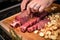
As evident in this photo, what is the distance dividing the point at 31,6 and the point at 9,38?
38cm

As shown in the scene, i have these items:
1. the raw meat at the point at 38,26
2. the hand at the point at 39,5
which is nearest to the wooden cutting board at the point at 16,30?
the raw meat at the point at 38,26

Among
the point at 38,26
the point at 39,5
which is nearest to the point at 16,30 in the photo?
the point at 38,26

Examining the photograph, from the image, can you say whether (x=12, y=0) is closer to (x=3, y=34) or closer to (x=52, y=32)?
(x=3, y=34)

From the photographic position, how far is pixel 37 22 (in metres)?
1.38

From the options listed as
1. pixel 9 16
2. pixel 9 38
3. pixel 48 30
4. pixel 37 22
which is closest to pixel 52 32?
pixel 48 30

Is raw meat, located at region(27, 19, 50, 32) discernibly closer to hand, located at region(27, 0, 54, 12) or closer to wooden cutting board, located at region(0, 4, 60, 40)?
wooden cutting board, located at region(0, 4, 60, 40)

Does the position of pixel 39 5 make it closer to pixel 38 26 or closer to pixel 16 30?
pixel 38 26

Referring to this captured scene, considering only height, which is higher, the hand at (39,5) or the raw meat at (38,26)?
the hand at (39,5)

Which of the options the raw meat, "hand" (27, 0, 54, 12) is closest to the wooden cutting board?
the raw meat

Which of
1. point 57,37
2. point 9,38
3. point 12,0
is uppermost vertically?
point 12,0

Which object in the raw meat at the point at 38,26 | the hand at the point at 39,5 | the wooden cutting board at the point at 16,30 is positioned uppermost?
the hand at the point at 39,5

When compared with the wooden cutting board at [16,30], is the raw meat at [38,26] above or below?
above

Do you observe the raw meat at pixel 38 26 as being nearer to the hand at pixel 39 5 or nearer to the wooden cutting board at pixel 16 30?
the wooden cutting board at pixel 16 30

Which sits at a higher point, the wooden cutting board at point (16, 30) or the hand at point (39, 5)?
the hand at point (39, 5)
